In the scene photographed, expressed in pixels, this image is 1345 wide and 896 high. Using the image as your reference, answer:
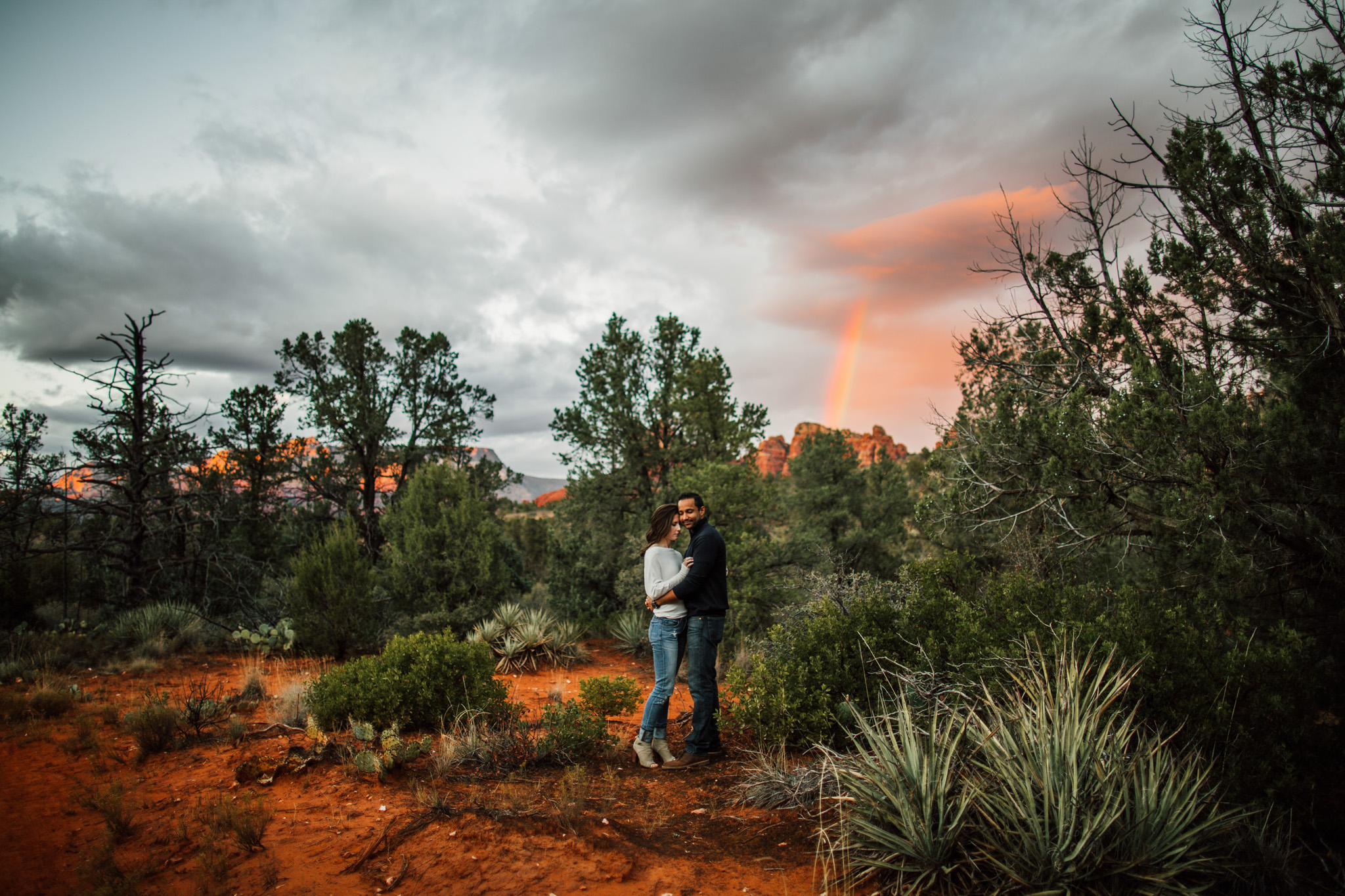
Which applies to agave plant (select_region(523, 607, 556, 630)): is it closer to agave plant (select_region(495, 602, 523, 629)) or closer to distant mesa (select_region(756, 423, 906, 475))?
agave plant (select_region(495, 602, 523, 629))

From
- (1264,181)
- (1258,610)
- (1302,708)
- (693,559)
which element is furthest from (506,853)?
(1264,181)

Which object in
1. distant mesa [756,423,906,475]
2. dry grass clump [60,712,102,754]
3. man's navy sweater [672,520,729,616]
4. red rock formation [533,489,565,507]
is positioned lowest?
dry grass clump [60,712,102,754]

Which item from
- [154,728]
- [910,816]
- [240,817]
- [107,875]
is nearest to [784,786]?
[910,816]

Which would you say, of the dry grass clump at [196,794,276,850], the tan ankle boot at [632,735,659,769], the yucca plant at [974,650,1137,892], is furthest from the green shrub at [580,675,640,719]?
the yucca plant at [974,650,1137,892]

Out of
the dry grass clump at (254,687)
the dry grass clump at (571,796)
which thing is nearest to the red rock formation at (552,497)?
the dry grass clump at (254,687)

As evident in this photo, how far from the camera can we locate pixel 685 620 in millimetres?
5090

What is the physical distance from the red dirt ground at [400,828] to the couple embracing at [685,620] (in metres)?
0.25

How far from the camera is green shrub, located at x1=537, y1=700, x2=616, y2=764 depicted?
513 centimetres

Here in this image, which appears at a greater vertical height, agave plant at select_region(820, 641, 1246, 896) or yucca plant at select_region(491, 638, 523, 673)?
agave plant at select_region(820, 641, 1246, 896)

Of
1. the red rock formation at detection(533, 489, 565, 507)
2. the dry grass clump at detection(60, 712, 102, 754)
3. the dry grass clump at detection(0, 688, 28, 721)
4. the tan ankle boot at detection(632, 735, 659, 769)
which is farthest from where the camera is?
the red rock formation at detection(533, 489, 565, 507)

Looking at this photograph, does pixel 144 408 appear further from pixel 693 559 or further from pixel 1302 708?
pixel 1302 708

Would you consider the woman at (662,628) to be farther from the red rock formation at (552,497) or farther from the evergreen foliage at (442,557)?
the red rock formation at (552,497)

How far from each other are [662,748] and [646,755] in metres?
0.16

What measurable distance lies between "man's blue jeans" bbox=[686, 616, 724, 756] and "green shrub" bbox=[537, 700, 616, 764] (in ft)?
2.57
